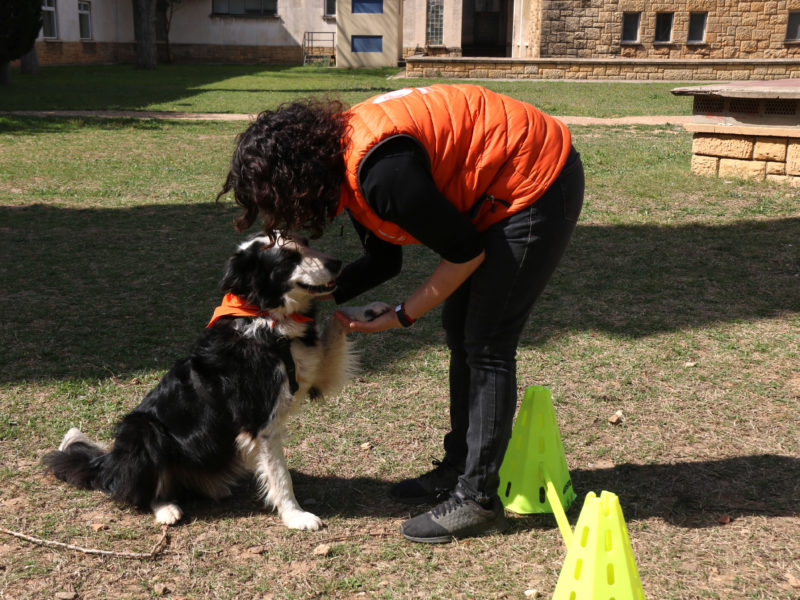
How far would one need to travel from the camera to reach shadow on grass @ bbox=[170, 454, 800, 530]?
3.32 meters

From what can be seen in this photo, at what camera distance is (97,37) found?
3784cm

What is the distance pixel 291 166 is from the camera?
242 centimetres

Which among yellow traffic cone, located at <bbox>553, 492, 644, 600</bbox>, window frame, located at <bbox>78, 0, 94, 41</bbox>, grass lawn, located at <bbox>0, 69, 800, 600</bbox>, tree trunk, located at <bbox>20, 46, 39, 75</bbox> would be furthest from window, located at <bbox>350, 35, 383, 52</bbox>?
yellow traffic cone, located at <bbox>553, 492, 644, 600</bbox>

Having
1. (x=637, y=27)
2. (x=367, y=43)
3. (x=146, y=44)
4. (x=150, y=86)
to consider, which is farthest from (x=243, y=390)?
(x=367, y=43)

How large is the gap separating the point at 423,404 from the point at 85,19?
38.8 metres

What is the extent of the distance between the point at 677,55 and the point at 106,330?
95.8 ft

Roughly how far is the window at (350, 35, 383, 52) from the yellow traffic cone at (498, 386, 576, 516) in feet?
112

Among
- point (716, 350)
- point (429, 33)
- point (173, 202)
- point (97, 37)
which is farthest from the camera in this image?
point (97, 37)

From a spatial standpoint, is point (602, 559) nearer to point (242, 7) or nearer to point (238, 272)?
point (238, 272)

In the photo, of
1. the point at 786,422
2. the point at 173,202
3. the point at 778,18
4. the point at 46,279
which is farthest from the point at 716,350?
the point at 778,18

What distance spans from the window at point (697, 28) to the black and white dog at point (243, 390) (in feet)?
100

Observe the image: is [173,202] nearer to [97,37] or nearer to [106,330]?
[106,330]

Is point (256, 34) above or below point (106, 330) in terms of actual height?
above

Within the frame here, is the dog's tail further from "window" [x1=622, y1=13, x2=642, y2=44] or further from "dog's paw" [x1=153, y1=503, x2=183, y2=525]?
"window" [x1=622, y1=13, x2=642, y2=44]
